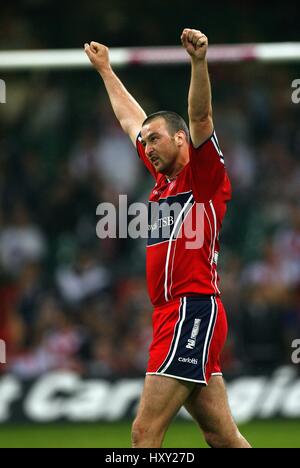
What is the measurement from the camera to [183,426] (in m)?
10.3

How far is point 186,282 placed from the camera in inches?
232

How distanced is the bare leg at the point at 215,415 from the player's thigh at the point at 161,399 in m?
0.14

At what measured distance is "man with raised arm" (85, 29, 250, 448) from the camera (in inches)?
224

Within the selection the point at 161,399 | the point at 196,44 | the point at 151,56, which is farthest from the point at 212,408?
the point at 151,56

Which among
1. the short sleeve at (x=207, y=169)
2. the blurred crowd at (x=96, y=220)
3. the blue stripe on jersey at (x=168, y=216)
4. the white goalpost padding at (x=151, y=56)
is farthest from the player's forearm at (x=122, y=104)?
the blurred crowd at (x=96, y=220)

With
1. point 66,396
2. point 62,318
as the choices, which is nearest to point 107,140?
point 62,318

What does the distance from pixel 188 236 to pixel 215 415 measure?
105 centimetres

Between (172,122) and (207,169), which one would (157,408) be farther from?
(172,122)

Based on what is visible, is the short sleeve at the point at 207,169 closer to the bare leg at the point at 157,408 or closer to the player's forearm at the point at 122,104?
the bare leg at the point at 157,408

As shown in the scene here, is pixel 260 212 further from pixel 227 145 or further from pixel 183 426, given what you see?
pixel 183 426

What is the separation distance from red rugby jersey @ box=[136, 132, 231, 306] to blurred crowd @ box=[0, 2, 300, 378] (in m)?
4.68

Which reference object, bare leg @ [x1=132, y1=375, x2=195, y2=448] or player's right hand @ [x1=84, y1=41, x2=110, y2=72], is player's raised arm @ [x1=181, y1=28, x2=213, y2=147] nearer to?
bare leg @ [x1=132, y1=375, x2=195, y2=448]

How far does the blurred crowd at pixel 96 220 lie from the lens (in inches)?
448

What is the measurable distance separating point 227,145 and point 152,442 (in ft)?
26.6
